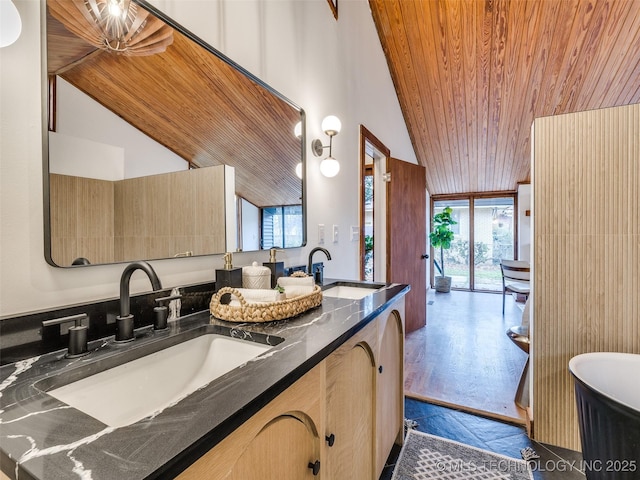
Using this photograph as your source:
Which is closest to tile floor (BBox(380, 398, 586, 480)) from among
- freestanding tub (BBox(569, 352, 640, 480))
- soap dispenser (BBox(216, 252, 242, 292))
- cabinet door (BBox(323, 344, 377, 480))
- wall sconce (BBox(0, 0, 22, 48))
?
freestanding tub (BBox(569, 352, 640, 480))

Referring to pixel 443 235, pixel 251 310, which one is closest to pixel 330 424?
pixel 251 310

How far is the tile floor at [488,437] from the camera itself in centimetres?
151

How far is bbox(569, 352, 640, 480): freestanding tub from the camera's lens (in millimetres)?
988

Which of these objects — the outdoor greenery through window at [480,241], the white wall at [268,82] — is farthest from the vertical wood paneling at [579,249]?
the outdoor greenery through window at [480,241]

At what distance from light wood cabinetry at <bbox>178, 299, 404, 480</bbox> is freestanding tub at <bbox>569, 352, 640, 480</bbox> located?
2.45ft

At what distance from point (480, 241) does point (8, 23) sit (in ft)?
22.0

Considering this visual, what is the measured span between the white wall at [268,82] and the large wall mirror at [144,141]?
0.12ft

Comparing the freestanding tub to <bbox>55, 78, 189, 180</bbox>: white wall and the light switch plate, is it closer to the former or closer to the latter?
the light switch plate

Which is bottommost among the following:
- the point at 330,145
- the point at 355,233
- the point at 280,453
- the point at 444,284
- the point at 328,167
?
the point at 444,284

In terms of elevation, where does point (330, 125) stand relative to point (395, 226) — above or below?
above

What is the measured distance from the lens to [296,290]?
1.17 m

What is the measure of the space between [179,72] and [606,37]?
3.63 meters

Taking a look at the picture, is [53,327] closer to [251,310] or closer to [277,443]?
[251,310]

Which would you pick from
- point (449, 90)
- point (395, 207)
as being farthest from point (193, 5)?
point (449, 90)
